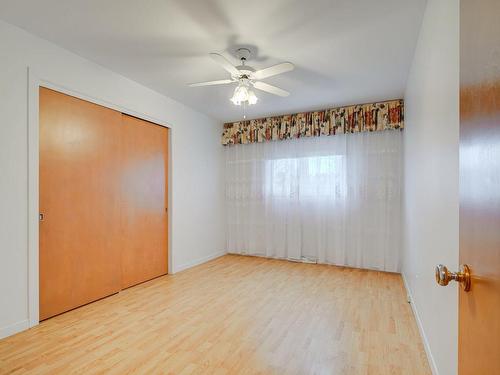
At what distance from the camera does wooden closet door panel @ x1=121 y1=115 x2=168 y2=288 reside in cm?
335

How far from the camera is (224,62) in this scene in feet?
7.38

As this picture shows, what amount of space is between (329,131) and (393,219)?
163 centimetres

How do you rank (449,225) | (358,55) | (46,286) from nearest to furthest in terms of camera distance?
(449,225) → (46,286) → (358,55)

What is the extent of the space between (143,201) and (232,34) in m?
2.32

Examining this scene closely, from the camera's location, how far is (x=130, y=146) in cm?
340

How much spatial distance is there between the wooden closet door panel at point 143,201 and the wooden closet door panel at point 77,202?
159 mm

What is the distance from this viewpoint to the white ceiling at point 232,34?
77.9 inches

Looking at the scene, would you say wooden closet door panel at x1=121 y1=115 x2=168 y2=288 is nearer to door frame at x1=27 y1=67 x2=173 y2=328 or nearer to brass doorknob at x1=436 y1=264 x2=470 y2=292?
door frame at x1=27 y1=67 x2=173 y2=328

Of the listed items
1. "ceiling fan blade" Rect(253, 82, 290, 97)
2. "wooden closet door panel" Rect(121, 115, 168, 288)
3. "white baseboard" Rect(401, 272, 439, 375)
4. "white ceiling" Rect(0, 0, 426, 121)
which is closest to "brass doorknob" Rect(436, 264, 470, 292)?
"white baseboard" Rect(401, 272, 439, 375)

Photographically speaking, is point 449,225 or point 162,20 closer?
point 449,225

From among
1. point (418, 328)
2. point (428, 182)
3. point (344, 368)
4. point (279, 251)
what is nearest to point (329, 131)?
point (279, 251)

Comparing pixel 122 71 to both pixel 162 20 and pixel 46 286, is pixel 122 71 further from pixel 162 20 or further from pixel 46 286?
pixel 46 286

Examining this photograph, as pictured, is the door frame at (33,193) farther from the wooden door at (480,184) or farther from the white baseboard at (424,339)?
the white baseboard at (424,339)

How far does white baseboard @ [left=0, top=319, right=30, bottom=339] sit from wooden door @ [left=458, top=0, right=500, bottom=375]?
2949 mm
